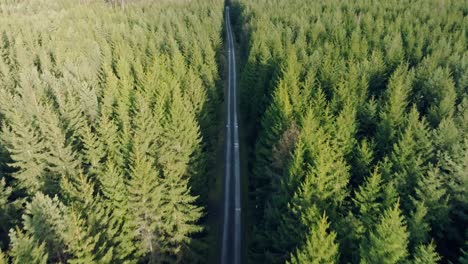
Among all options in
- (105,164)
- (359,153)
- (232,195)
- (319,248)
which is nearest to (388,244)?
(319,248)

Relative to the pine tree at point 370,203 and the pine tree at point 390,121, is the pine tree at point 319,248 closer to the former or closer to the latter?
the pine tree at point 370,203

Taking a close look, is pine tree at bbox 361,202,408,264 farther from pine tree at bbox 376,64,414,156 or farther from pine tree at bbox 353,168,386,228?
pine tree at bbox 376,64,414,156

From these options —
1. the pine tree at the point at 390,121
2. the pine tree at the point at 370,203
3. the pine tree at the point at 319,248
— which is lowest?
the pine tree at the point at 319,248

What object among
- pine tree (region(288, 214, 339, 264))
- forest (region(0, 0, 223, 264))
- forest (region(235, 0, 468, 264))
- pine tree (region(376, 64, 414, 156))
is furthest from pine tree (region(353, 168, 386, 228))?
forest (region(0, 0, 223, 264))

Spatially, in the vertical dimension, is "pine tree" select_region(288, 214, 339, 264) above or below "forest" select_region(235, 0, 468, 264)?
below

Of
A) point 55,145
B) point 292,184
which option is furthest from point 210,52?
point 292,184

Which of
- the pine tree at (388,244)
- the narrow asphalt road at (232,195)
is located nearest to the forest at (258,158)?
the pine tree at (388,244)

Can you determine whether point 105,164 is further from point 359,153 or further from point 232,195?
point 359,153

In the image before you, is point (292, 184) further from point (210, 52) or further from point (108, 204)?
point (210, 52)
